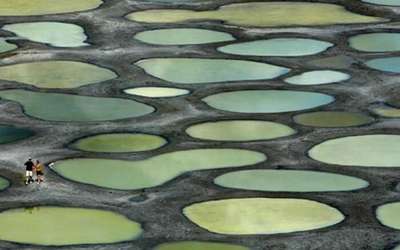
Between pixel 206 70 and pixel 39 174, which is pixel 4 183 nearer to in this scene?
pixel 39 174

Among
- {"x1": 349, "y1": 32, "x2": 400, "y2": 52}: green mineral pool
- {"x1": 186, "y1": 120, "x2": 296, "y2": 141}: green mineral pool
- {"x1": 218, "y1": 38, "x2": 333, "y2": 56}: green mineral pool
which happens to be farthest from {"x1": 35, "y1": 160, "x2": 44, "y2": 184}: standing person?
{"x1": 349, "y1": 32, "x2": 400, "y2": 52}: green mineral pool

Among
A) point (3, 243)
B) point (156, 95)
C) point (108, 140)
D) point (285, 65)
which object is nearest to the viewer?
point (3, 243)

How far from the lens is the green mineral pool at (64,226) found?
17094 mm

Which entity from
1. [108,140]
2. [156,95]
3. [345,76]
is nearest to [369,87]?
[345,76]

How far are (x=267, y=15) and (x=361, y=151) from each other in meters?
8.68

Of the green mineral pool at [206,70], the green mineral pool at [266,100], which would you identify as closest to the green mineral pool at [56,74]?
the green mineral pool at [206,70]

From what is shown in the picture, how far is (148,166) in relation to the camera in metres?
19.9

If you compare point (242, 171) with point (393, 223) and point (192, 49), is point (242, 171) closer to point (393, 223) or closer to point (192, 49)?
point (393, 223)

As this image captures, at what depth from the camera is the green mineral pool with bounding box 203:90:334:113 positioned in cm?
2289

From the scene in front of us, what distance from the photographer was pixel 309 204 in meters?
18.3

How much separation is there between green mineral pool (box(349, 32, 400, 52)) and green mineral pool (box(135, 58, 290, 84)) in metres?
2.01

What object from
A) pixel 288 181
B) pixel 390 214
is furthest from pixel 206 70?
pixel 390 214

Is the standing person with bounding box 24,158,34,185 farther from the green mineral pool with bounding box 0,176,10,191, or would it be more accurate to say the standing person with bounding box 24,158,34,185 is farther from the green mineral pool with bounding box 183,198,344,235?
the green mineral pool with bounding box 183,198,344,235

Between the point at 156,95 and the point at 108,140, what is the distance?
Result: 107 inches
